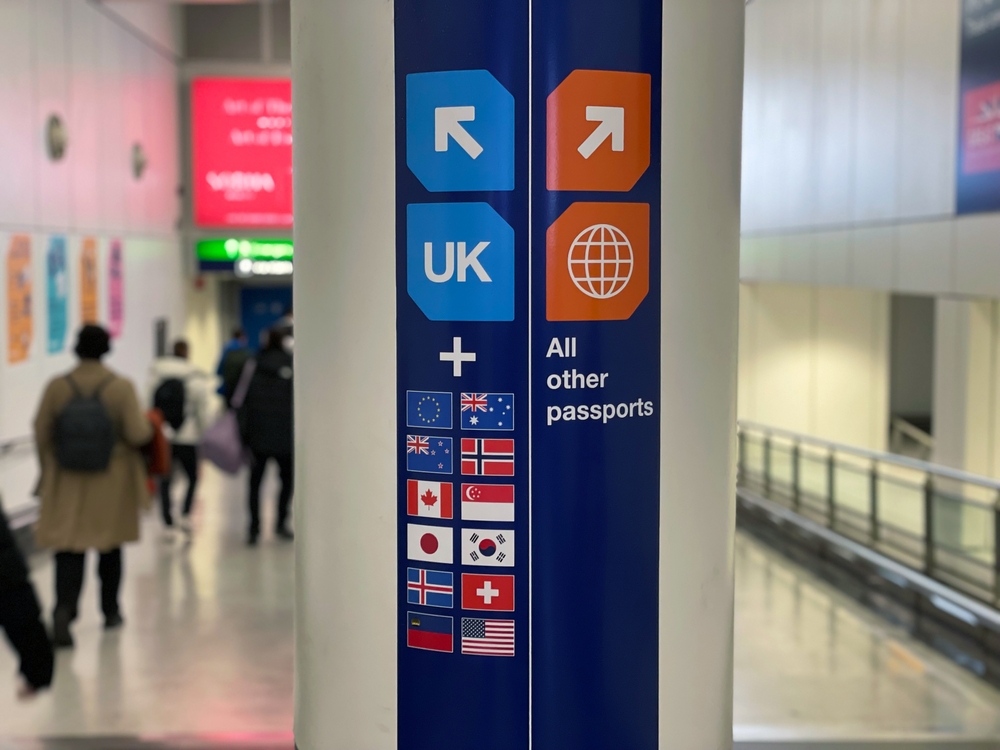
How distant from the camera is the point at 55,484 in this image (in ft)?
24.0

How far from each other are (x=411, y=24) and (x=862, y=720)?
502cm

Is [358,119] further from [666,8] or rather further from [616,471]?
[616,471]

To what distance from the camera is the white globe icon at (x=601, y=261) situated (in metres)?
2.47

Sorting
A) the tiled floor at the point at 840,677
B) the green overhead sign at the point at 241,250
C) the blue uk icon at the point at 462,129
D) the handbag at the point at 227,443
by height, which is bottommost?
the tiled floor at the point at 840,677

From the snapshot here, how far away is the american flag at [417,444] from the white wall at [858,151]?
25.9 ft

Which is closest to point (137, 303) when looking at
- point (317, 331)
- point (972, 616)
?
point (972, 616)

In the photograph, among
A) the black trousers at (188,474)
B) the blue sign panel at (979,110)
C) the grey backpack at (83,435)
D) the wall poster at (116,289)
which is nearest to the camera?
the grey backpack at (83,435)

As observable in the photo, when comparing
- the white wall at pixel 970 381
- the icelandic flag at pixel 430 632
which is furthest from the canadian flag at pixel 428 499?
the white wall at pixel 970 381

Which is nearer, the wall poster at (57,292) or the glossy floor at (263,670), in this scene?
the glossy floor at (263,670)

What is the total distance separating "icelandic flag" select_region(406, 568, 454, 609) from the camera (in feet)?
8.39

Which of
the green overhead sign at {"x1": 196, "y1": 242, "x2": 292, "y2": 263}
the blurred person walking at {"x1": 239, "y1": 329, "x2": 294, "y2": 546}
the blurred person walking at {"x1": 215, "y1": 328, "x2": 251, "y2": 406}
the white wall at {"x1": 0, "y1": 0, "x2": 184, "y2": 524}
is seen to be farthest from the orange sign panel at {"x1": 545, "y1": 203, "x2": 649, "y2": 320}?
the green overhead sign at {"x1": 196, "y1": 242, "x2": 292, "y2": 263}

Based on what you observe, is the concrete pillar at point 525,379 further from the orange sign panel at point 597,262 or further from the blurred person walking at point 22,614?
the blurred person walking at point 22,614

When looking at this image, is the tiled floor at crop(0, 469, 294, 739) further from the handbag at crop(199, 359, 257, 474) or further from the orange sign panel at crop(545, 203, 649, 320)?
the orange sign panel at crop(545, 203, 649, 320)

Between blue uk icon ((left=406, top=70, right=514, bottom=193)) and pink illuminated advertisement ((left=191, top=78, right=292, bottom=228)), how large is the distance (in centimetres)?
1499
